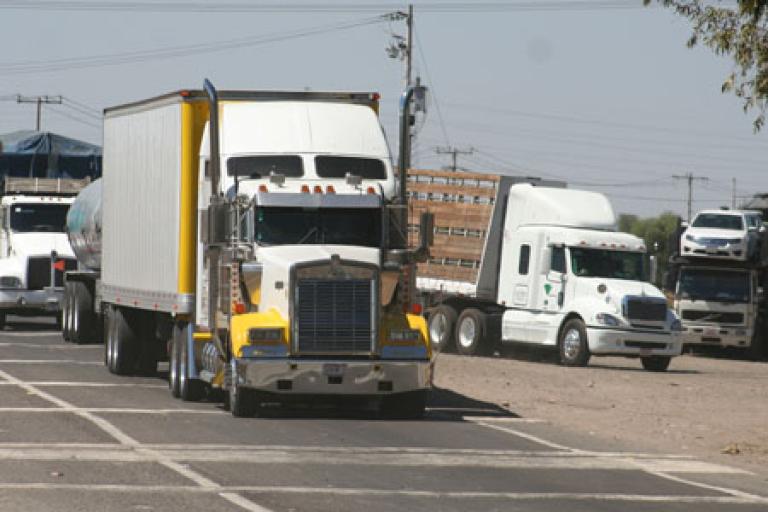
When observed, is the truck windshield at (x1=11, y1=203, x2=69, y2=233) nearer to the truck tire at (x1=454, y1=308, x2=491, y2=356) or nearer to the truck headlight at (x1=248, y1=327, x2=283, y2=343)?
the truck tire at (x1=454, y1=308, x2=491, y2=356)

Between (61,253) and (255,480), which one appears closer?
(255,480)

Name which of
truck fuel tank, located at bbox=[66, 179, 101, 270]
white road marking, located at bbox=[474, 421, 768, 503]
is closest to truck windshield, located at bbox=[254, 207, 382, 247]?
white road marking, located at bbox=[474, 421, 768, 503]

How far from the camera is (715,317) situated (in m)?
46.9

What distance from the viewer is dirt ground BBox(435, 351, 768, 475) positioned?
71.9 feet

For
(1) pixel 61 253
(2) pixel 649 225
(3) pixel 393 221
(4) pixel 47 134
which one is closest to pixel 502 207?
(1) pixel 61 253

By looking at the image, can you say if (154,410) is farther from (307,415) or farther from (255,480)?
(255,480)

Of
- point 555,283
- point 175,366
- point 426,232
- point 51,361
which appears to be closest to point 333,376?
point 426,232

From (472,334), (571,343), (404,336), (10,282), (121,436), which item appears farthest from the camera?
(10,282)

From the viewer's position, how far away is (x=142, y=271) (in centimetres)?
2645

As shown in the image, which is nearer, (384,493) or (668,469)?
(384,493)

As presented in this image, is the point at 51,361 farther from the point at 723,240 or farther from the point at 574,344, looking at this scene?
the point at 723,240

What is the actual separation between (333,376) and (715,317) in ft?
88.2

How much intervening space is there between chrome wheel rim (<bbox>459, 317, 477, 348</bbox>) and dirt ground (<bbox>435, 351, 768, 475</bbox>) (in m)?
0.78

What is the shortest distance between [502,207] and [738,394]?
10170mm
